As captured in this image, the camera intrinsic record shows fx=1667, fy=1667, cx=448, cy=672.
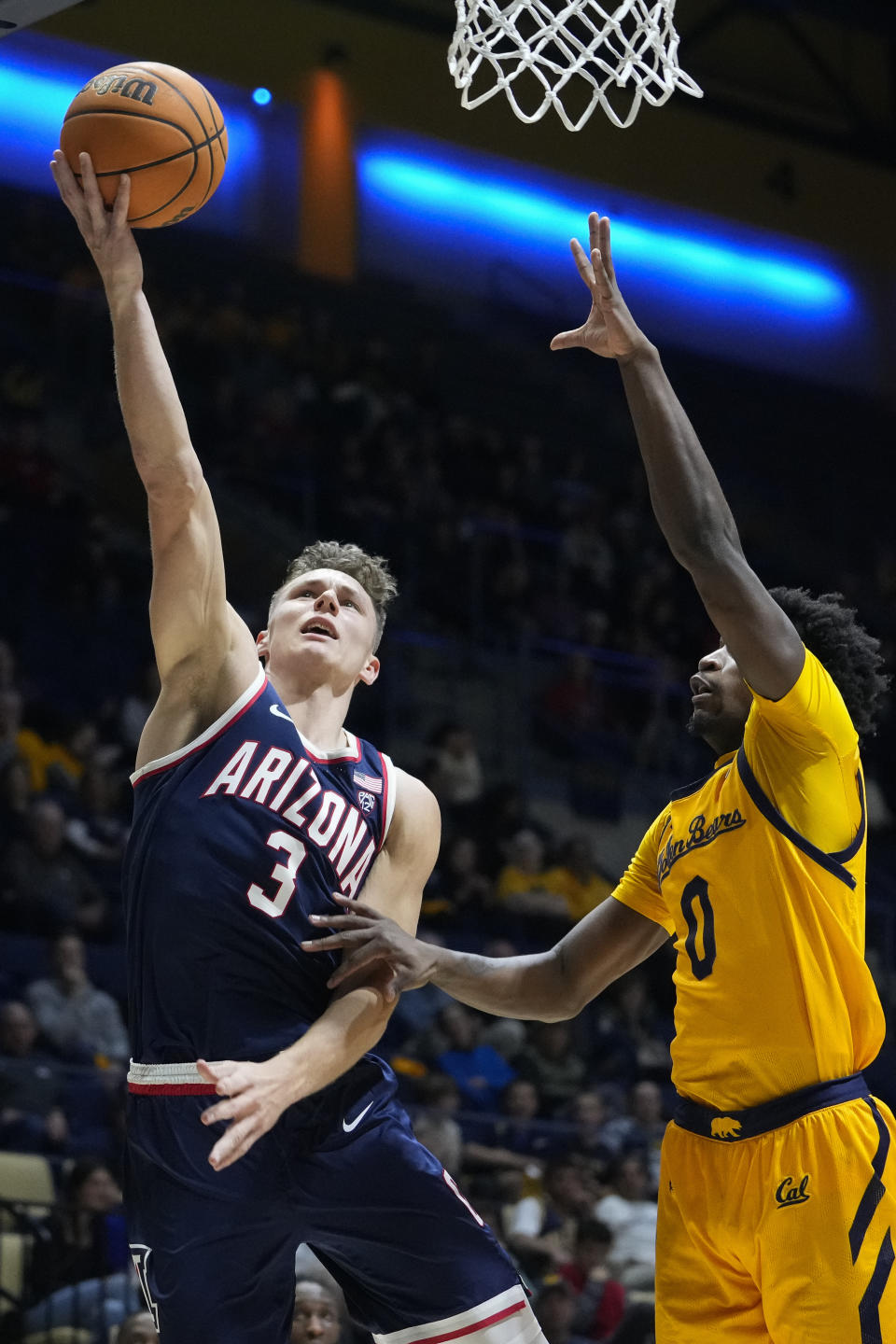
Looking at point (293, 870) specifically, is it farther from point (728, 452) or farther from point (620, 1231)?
point (728, 452)

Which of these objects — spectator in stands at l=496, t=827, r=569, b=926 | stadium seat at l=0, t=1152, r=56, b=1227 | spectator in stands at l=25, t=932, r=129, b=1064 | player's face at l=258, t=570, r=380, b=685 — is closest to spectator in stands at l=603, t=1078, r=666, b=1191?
spectator in stands at l=496, t=827, r=569, b=926

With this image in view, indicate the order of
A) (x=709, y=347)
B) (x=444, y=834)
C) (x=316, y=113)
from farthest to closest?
(x=709, y=347) → (x=316, y=113) → (x=444, y=834)

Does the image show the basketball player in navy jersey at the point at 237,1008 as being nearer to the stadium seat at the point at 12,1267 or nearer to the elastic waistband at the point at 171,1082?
the elastic waistband at the point at 171,1082

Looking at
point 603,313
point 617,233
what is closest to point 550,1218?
point 603,313

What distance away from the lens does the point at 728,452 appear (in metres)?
17.1

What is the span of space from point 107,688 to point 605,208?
7923 millimetres

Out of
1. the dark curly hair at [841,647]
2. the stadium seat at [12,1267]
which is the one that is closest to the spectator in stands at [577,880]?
the stadium seat at [12,1267]

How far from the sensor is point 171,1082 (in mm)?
3465

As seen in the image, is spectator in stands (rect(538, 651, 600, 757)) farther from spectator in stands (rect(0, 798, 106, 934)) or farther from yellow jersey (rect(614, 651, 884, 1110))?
yellow jersey (rect(614, 651, 884, 1110))

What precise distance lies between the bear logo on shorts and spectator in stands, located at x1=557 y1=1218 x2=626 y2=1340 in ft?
13.7

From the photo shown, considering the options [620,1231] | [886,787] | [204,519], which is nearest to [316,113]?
[886,787]

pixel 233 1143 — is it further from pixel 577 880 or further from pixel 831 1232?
pixel 577 880

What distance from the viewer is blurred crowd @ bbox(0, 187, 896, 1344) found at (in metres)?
7.67

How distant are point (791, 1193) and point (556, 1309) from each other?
4121 millimetres
